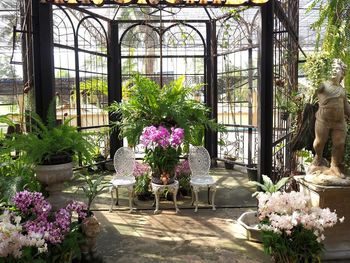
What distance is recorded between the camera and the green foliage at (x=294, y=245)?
2.56 meters

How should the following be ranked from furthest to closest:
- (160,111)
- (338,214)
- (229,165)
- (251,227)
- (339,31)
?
(229,165) < (160,111) < (339,31) < (251,227) < (338,214)

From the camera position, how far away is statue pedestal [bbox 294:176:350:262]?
315 centimetres

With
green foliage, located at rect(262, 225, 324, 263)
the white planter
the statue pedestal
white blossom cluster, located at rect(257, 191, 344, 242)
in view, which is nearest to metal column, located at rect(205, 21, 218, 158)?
the white planter

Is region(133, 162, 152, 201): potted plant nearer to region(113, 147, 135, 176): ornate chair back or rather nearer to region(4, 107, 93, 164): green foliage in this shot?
region(113, 147, 135, 176): ornate chair back

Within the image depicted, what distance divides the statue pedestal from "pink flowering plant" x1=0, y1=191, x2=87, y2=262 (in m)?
2.12

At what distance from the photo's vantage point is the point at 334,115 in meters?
3.15

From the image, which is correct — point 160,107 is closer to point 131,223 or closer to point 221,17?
point 131,223

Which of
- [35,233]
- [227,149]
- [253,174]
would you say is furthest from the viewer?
[227,149]

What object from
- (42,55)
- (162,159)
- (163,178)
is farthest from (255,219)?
(42,55)

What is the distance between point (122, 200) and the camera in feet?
16.9

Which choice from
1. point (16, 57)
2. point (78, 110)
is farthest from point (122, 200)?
point (16, 57)

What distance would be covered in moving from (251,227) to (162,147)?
5.35ft

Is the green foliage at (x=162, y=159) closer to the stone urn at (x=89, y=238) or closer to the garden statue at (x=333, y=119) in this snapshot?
the stone urn at (x=89, y=238)

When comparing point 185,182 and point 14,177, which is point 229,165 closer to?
point 185,182
